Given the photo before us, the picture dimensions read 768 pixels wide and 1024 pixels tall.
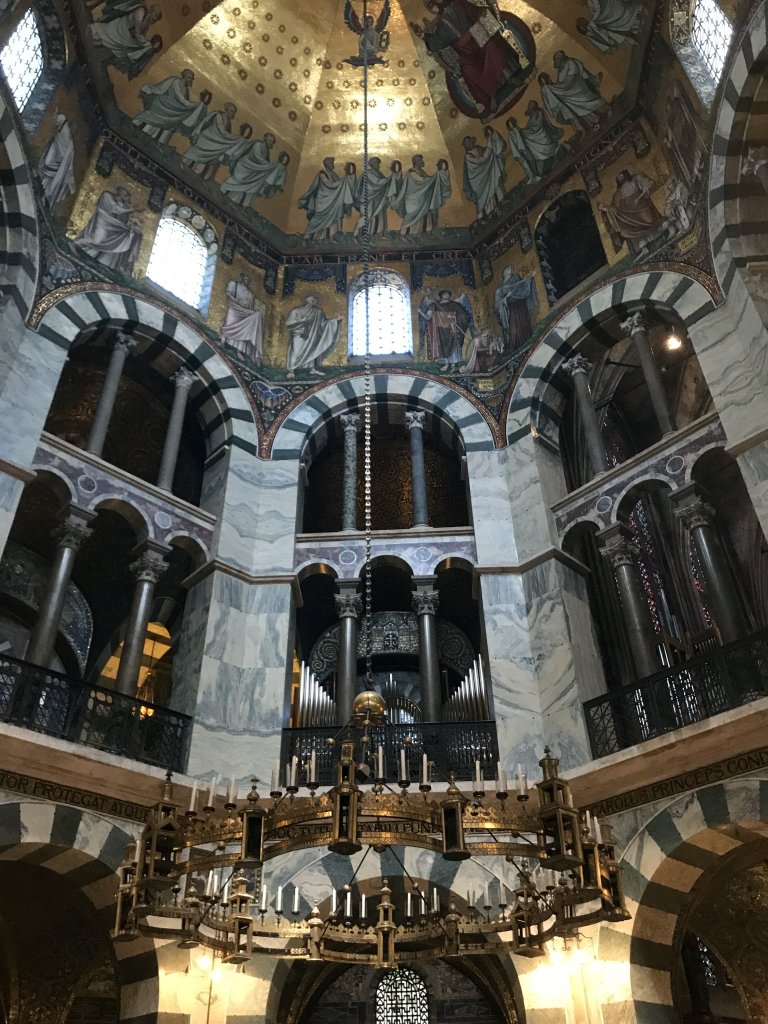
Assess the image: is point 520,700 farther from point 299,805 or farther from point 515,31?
point 515,31

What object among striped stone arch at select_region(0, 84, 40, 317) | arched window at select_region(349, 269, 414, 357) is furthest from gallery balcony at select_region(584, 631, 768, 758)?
striped stone arch at select_region(0, 84, 40, 317)

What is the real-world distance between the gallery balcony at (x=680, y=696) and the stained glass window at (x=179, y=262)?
9.01 meters

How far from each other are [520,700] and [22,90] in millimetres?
10298

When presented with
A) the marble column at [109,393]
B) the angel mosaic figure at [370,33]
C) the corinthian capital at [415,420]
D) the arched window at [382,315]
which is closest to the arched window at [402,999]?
the corinthian capital at [415,420]

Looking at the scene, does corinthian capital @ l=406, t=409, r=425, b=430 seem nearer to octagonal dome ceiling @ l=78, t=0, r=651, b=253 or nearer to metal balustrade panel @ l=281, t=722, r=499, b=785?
octagonal dome ceiling @ l=78, t=0, r=651, b=253

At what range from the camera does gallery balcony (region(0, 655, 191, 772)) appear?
870 cm

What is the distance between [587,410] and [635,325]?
4.56ft

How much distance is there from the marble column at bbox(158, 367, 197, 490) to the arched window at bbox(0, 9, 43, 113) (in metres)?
4.09

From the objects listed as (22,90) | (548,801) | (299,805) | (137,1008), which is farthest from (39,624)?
(22,90)

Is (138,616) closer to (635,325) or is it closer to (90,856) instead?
(90,856)

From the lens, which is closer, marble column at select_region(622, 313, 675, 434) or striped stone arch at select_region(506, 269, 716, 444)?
marble column at select_region(622, 313, 675, 434)

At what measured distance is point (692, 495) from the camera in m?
10.4

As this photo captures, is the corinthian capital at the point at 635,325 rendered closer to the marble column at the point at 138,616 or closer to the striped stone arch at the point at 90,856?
the marble column at the point at 138,616

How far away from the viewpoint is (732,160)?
11.1 meters
